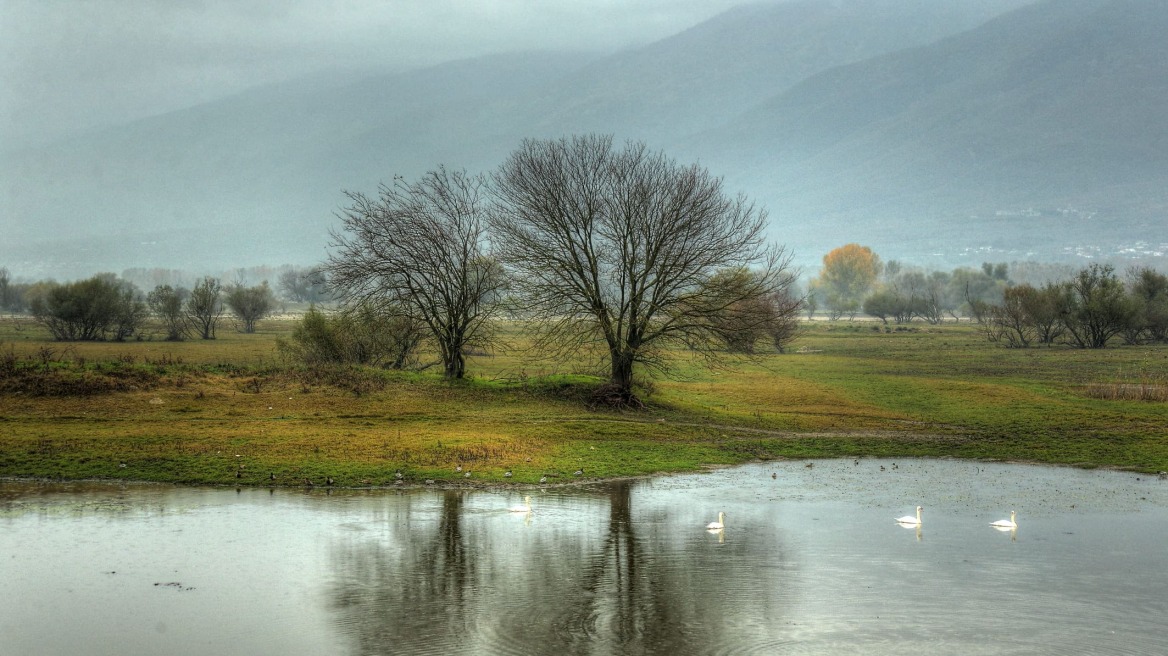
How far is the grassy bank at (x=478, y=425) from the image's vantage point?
26469 mm

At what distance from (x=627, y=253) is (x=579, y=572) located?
24405 millimetres

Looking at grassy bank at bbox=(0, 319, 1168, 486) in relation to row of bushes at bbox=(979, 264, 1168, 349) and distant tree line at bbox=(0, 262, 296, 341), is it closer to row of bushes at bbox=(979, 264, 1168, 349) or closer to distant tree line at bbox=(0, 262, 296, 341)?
row of bushes at bbox=(979, 264, 1168, 349)

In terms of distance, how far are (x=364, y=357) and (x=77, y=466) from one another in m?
24.9

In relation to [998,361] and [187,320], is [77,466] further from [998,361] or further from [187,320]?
[187,320]

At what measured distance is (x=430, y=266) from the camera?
148ft

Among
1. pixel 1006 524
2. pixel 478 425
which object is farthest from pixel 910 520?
pixel 478 425

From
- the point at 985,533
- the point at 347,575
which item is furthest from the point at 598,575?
the point at 985,533

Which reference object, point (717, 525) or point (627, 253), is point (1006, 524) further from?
point (627, 253)

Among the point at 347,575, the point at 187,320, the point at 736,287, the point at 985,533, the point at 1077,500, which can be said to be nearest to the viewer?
the point at 347,575

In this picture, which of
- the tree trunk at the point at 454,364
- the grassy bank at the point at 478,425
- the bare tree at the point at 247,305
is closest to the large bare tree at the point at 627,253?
the grassy bank at the point at 478,425

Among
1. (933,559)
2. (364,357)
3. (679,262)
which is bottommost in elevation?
(933,559)

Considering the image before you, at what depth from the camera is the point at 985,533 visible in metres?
20.3

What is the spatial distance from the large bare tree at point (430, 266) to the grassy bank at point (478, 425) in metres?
3.45

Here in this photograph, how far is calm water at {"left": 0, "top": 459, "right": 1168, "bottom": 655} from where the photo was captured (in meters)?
13.9
